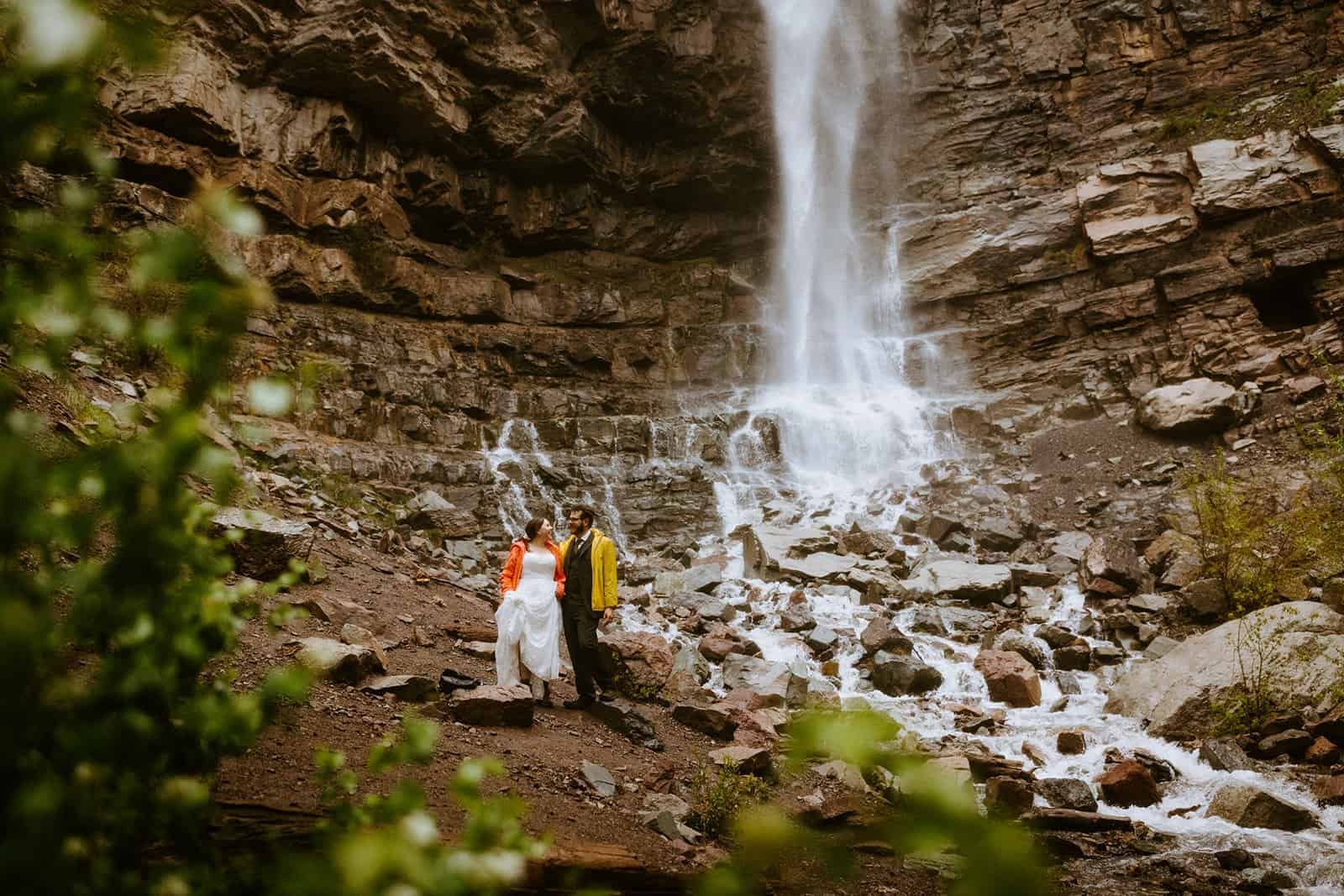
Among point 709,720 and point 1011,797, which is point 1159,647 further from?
point 709,720

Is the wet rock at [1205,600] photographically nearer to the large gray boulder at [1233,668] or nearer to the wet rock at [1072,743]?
the large gray boulder at [1233,668]

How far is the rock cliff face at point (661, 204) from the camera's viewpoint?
20.6m

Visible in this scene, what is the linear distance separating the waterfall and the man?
1640 cm

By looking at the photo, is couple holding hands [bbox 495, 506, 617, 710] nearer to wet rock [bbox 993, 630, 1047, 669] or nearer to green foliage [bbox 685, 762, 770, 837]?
green foliage [bbox 685, 762, 770, 837]

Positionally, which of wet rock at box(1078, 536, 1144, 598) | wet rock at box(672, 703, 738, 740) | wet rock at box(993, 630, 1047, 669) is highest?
wet rock at box(1078, 536, 1144, 598)

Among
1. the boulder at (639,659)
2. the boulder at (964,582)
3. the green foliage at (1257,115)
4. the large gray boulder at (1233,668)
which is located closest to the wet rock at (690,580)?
the boulder at (964,582)

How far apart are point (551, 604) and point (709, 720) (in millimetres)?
1882

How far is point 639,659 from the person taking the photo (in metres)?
8.27

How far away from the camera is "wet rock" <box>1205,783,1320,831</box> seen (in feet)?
18.3

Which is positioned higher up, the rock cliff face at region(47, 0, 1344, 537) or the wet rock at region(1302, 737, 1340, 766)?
the rock cliff face at region(47, 0, 1344, 537)

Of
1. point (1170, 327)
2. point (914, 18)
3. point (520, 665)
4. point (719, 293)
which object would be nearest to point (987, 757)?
point (520, 665)

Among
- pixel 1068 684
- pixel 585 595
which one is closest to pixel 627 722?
pixel 585 595

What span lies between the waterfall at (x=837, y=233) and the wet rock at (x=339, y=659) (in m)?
18.0

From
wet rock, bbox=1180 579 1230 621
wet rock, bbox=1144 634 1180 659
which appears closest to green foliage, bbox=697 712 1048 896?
wet rock, bbox=1144 634 1180 659
